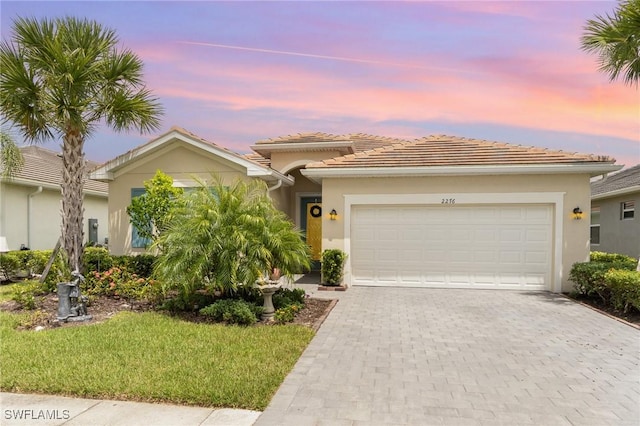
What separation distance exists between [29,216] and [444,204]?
15.2 m

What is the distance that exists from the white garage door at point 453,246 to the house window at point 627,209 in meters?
7.75

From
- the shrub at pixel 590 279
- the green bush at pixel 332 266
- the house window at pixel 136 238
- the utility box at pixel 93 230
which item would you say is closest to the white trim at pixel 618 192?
the shrub at pixel 590 279

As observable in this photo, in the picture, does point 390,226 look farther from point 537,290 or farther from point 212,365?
point 212,365

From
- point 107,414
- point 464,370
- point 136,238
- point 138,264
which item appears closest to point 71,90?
point 138,264

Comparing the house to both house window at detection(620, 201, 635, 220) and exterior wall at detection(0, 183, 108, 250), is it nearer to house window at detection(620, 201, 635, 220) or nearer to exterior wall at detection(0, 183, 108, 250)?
exterior wall at detection(0, 183, 108, 250)

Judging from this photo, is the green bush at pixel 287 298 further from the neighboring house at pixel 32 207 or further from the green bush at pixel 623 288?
the neighboring house at pixel 32 207

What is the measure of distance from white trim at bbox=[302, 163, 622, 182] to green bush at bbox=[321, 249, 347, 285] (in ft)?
7.74

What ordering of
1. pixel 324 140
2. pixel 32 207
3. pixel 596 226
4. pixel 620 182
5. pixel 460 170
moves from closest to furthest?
pixel 460 170, pixel 324 140, pixel 32 207, pixel 620 182, pixel 596 226

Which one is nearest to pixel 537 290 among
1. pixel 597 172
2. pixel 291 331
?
pixel 597 172

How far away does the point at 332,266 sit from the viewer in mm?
11477

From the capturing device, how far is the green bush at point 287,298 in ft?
27.4

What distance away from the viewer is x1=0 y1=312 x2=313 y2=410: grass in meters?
4.46

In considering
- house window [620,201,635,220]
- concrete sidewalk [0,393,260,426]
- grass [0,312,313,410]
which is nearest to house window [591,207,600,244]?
house window [620,201,635,220]

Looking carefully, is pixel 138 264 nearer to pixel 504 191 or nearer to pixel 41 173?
pixel 41 173
